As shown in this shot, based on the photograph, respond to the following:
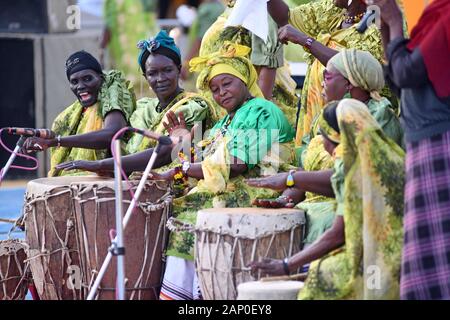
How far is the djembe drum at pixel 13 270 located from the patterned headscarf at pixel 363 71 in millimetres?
2565

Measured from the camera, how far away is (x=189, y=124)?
26.0 feet

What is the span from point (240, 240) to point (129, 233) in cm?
100

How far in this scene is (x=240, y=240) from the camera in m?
6.59

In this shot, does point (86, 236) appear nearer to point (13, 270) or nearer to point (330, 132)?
point (13, 270)

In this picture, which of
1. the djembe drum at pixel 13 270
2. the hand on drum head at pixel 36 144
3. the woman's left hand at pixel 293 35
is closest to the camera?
the woman's left hand at pixel 293 35

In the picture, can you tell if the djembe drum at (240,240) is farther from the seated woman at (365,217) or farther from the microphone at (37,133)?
the microphone at (37,133)

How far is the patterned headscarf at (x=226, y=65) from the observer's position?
745 centimetres

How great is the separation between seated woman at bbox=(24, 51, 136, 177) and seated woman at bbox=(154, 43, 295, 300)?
845 millimetres

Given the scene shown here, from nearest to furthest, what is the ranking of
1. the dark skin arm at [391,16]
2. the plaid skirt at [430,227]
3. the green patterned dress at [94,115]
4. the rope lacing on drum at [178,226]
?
the plaid skirt at [430,227] → the dark skin arm at [391,16] → the rope lacing on drum at [178,226] → the green patterned dress at [94,115]

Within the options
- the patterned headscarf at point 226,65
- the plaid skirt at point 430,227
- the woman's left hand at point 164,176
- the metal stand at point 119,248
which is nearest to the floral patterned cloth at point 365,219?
the plaid skirt at point 430,227

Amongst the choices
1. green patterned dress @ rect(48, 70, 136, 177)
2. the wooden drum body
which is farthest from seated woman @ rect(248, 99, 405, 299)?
green patterned dress @ rect(48, 70, 136, 177)

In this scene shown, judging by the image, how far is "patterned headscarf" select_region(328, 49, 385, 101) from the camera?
6727 millimetres

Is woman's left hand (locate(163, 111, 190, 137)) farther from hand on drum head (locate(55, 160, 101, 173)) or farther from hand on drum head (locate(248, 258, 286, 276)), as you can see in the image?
hand on drum head (locate(248, 258, 286, 276))

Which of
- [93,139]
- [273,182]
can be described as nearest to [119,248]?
[273,182]
